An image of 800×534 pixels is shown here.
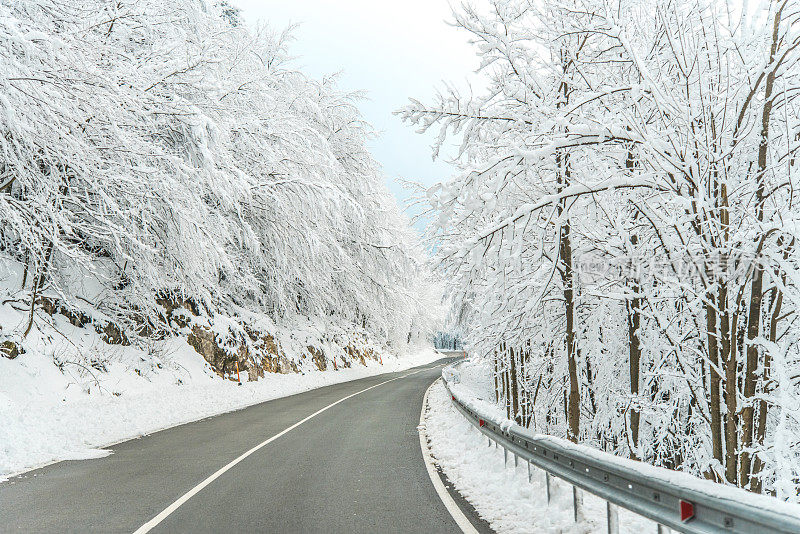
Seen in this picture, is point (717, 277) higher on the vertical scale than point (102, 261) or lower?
lower

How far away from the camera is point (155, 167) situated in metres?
12.9

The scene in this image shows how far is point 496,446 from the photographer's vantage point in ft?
29.0

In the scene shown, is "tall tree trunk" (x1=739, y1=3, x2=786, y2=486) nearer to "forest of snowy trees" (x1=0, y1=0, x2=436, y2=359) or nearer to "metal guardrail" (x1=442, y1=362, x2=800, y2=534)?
"metal guardrail" (x1=442, y1=362, x2=800, y2=534)

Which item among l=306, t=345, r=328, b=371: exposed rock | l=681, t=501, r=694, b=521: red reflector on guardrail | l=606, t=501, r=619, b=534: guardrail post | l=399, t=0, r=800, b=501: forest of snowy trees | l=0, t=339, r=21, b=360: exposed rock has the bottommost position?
l=306, t=345, r=328, b=371: exposed rock

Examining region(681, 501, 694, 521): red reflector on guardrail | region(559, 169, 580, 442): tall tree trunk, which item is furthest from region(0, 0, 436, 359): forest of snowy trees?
region(681, 501, 694, 521): red reflector on guardrail

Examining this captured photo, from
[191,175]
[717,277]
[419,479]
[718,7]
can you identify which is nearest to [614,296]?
[717,277]

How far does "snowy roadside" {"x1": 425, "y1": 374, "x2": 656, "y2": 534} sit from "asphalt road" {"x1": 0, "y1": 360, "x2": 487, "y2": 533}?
1.05 feet

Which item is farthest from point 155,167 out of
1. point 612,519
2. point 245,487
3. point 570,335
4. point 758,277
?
point 758,277

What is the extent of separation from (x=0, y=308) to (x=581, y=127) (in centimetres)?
1479

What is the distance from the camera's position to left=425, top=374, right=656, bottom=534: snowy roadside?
17.1ft

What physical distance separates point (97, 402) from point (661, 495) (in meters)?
13.3

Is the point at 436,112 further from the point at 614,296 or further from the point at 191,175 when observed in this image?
the point at 191,175

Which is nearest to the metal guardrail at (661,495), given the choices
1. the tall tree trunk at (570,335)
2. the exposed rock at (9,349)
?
the tall tree trunk at (570,335)

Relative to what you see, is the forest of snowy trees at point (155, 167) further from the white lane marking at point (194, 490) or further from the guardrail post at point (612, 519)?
the guardrail post at point (612, 519)
